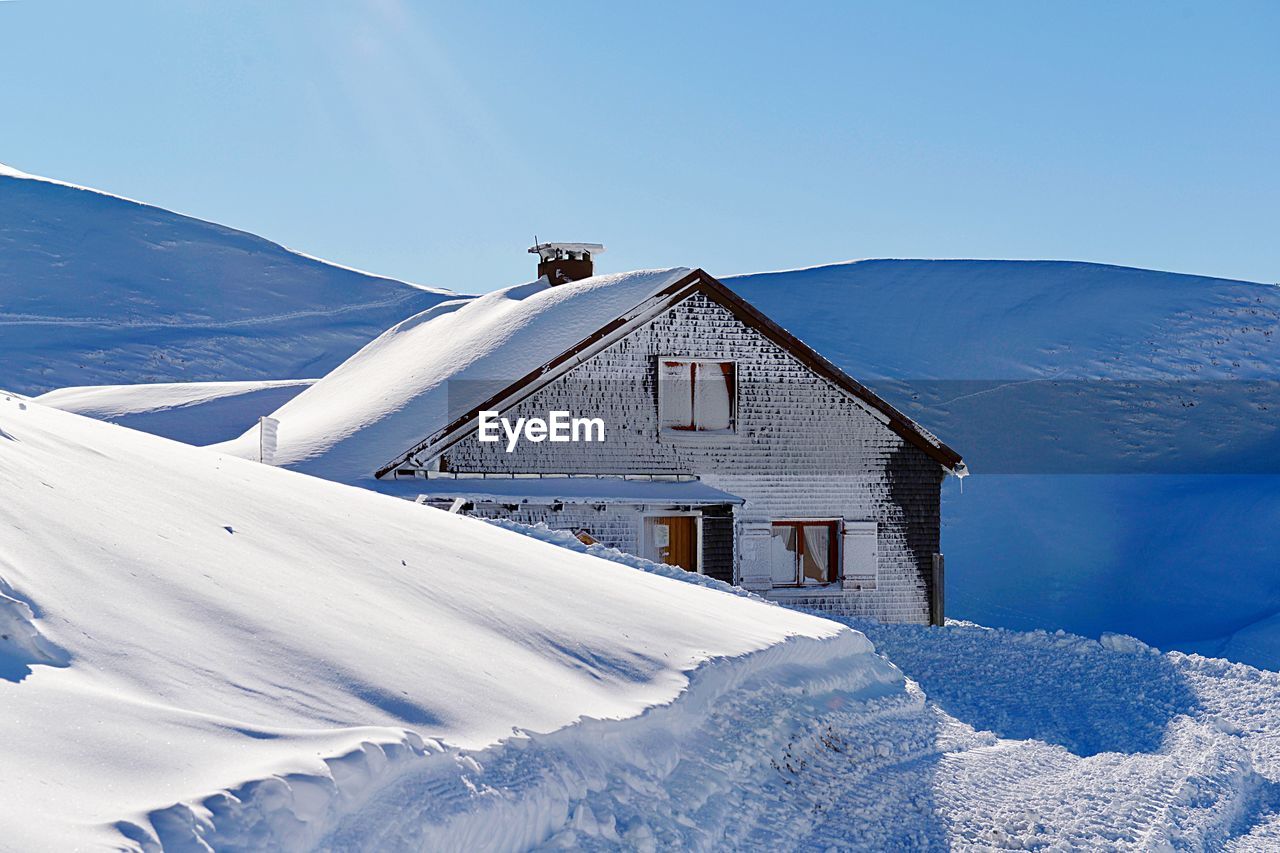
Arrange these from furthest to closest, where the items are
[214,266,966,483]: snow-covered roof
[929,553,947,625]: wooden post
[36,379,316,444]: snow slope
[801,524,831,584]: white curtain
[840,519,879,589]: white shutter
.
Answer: [36,379,316,444]: snow slope < [929,553,947,625]: wooden post < [801,524,831,584]: white curtain < [840,519,879,589]: white shutter < [214,266,966,483]: snow-covered roof

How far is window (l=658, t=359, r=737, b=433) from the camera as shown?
18500mm

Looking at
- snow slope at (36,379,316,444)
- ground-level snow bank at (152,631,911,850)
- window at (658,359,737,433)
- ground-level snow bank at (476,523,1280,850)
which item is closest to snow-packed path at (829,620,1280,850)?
ground-level snow bank at (476,523,1280,850)

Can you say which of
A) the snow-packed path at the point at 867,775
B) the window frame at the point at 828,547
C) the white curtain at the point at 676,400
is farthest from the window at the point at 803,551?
the snow-packed path at the point at 867,775

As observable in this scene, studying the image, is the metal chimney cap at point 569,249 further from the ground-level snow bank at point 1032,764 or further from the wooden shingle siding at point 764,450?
the ground-level snow bank at point 1032,764

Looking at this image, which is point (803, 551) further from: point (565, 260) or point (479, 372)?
point (565, 260)

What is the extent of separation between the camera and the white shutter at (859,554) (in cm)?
1894

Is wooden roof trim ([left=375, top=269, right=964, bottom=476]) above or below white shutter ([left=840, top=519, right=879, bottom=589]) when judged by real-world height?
above

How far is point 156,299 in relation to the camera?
7838 centimetres

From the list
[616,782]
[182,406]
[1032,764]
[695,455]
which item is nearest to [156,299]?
[182,406]

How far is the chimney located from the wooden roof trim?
8823 millimetres

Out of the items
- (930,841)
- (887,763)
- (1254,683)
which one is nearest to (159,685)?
(930,841)

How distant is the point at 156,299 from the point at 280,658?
81.4 m

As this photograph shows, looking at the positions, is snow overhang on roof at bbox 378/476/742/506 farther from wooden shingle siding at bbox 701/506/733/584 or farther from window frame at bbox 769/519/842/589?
window frame at bbox 769/519/842/589

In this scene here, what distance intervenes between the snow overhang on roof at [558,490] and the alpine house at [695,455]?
0.11ft
